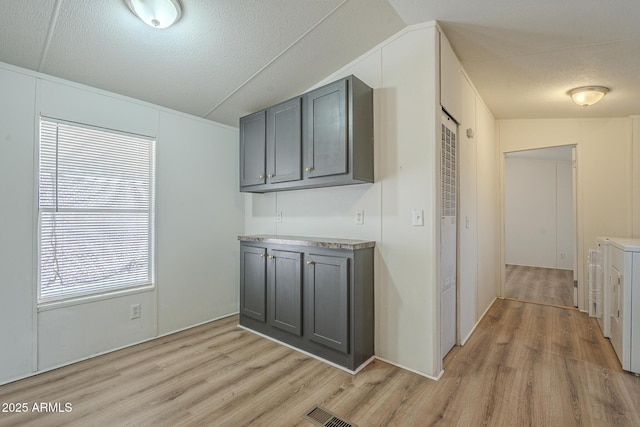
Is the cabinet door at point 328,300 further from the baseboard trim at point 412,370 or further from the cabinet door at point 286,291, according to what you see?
the baseboard trim at point 412,370

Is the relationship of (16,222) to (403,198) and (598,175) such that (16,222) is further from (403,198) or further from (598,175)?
(598,175)

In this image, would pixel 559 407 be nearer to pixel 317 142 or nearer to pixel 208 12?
pixel 317 142

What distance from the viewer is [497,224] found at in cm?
426

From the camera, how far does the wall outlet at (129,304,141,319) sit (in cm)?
281

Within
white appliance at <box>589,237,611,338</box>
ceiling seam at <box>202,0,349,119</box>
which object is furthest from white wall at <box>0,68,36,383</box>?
white appliance at <box>589,237,611,338</box>

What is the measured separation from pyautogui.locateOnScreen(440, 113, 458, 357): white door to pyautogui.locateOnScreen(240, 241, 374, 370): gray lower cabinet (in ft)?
1.90

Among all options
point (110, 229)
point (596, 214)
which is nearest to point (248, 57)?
point (110, 229)

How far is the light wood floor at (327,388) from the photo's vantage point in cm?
177

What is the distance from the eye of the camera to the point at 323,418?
1.76 meters

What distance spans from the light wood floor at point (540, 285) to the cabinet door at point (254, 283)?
3612 millimetres

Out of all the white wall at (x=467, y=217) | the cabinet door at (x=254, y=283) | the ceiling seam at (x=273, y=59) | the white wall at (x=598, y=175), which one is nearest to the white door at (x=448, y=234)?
the white wall at (x=467, y=217)

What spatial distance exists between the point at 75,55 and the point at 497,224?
4.98m

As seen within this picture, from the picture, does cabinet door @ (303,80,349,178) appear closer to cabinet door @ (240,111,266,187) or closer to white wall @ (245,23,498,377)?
white wall @ (245,23,498,377)

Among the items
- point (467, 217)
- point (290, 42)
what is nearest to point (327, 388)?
point (467, 217)
